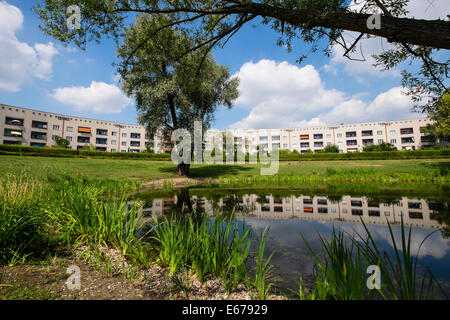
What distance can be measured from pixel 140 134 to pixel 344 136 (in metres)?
83.7

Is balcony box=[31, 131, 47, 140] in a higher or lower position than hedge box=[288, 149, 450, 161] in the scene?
higher

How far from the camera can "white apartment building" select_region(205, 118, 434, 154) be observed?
67.4m

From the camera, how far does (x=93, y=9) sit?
14.1 ft

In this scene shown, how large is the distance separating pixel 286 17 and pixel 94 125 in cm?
8232

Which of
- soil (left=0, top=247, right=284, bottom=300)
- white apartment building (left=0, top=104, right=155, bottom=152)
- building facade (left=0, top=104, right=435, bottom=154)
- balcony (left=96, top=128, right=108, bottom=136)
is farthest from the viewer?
balcony (left=96, top=128, right=108, bottom=136)

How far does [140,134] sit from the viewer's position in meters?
79.9

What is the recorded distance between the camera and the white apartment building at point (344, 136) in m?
67.4

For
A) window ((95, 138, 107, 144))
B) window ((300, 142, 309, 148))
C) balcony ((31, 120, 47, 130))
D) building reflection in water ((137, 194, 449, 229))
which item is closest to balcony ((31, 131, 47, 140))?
balcony ((31, 120, 47, 130))

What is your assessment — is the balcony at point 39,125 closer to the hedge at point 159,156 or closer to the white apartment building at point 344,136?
the hedge at point 159,156

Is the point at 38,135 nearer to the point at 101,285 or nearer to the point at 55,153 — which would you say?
the point at 55,153

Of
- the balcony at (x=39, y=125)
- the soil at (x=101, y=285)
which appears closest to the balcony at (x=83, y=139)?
the balcony at (x=39, y=125)

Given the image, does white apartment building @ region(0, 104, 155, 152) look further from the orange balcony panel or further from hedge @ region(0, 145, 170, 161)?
hedge @ region(0, 145, 170, 161)
